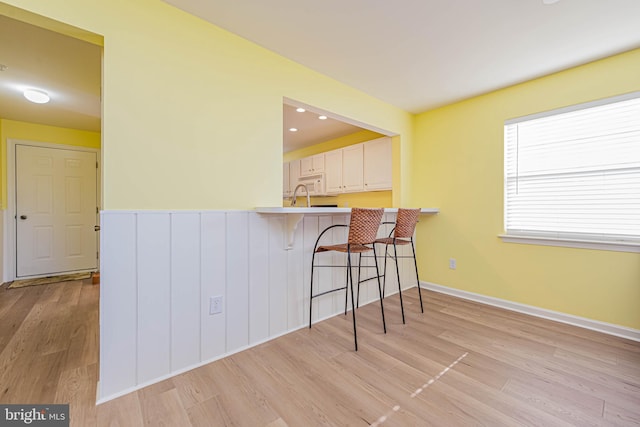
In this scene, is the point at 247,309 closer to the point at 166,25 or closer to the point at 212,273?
the point at 212,273

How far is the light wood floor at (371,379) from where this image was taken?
130 cm

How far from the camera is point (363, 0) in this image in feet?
5.19

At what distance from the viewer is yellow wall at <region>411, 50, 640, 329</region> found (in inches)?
84.6

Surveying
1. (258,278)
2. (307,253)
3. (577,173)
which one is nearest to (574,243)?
(577,173)

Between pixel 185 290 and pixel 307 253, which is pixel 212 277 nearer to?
pixel 185 290

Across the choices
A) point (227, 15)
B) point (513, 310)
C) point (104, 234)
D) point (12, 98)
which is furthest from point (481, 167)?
point (12, 98)

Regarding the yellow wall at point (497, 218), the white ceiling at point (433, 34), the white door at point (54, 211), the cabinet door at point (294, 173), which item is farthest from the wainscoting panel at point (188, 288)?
the white door at point (54, 211)

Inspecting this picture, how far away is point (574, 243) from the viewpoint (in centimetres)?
233

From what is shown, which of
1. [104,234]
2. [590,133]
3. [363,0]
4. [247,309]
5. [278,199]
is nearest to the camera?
[104,234]

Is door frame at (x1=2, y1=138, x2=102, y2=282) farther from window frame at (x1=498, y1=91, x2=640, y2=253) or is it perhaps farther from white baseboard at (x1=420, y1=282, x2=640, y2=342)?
window frame at (x1=498, y1=91, x2=640, y2=253)

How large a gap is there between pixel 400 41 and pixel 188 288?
2.31m

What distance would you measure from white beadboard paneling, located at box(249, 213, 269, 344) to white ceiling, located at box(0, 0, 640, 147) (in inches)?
52.9

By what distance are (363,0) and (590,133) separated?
89.7 inches

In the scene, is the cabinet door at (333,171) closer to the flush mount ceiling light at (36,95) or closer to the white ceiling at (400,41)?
the white ceiling at (400,41)
